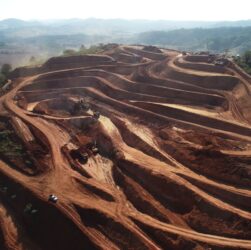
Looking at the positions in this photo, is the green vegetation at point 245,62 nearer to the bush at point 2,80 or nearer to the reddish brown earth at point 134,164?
the reddish brown earth at point 134,164

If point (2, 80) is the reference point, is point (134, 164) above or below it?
below

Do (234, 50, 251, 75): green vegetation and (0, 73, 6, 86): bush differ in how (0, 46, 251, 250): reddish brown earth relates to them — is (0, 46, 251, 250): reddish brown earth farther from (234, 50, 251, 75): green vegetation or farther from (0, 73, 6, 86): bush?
(0, 73, 6, 86): bush

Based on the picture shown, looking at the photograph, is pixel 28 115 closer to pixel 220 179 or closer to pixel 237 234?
pixel 220 179

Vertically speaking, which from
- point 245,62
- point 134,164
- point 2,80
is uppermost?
point 245,62

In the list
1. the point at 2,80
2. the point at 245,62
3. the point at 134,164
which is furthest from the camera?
the point at 2,80

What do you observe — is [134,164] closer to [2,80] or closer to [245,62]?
[245,62]

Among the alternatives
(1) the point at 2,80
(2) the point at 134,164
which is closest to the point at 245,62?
(2) the point at 134,164

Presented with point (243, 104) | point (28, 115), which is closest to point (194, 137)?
point (243, 104)

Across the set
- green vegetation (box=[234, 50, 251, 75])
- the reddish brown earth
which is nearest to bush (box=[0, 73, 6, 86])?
the reddish brown earth

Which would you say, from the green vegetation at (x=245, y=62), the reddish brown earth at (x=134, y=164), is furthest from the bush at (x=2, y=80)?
the green vegetation at (x=245, y=62)
